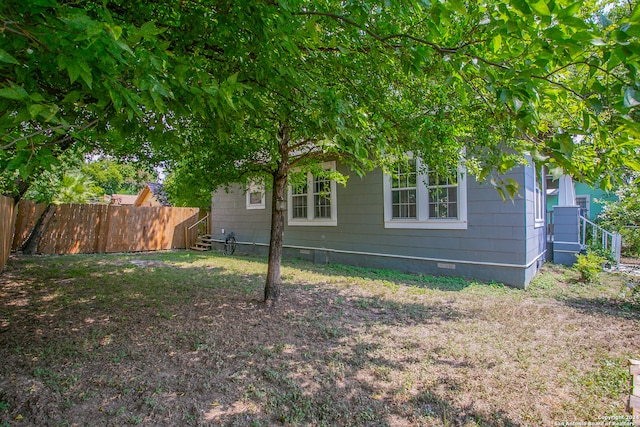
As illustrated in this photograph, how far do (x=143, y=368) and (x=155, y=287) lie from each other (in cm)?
357

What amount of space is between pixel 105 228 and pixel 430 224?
1163 centimetres

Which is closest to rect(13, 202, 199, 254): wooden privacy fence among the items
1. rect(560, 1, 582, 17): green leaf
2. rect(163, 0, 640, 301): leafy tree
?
rect(163, 0, 640, 301): leafy tree

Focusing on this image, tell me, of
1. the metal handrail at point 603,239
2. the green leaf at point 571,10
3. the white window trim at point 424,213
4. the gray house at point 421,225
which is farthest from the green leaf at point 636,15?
the metal handrail at point 603,239

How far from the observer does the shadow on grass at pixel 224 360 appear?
237 centimetres

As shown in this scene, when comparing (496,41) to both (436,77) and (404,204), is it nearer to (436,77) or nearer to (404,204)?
(436,77)

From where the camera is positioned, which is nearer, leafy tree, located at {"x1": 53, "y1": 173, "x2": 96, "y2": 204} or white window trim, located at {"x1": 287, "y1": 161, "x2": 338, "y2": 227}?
white window trim, located at {"x1": 287, "y1": 161, "x2": 338, "y2": 227}

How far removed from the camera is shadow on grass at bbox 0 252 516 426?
7.76ft

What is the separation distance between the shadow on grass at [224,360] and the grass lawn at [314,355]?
0.01 meters

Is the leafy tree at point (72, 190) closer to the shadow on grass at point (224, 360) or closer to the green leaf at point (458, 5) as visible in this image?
the shadow on grass at point (224, 360)

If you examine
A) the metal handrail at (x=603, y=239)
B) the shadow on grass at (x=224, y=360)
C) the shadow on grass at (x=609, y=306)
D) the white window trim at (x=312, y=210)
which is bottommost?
the shadow on grass at (x=609, y=306)

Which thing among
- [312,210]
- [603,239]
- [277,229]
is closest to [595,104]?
[277,229]

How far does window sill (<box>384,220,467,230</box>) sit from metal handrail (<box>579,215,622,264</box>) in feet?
16.2

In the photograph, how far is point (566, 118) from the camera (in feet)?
9.16

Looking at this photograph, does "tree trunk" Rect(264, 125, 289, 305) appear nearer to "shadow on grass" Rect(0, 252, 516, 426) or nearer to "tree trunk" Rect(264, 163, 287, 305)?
"tree trunk" Rect(264, 163, 287, 305)
